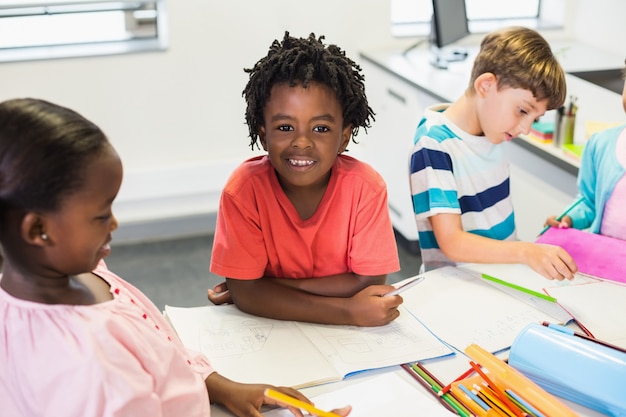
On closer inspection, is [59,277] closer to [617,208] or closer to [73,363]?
[73,363]

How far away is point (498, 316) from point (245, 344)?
1.56 ft

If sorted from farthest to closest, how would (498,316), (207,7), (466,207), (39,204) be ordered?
(207,7)
(466,207)
(498,316)
(39,204)

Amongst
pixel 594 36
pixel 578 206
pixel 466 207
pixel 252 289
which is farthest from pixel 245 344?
pixel 594 36

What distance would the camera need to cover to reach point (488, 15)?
380 cm

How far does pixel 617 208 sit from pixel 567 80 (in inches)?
47.7

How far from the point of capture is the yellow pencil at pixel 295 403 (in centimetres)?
102

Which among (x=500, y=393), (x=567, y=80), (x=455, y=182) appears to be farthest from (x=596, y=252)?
(x=567, y=80)

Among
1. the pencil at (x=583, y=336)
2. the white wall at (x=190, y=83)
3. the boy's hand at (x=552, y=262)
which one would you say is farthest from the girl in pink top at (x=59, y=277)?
the white wall at (x=190, y=83)

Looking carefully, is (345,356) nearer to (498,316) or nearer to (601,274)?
(498,316)

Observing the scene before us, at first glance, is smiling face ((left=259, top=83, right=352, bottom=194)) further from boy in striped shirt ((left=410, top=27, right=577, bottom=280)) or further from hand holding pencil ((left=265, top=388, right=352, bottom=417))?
hand holding pencil ((left=265, top=388, right=352, bottom=417))

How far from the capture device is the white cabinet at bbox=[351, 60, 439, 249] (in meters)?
3.01

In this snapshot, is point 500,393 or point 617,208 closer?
point 500,393

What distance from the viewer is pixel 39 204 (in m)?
0.84

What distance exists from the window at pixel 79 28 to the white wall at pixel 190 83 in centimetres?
8
